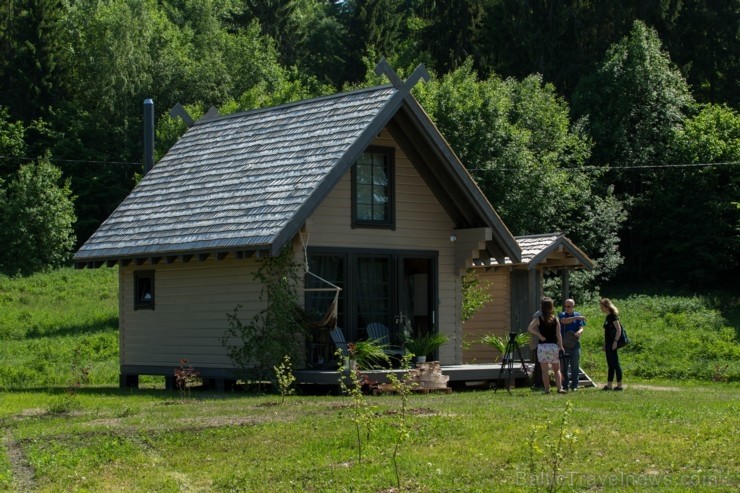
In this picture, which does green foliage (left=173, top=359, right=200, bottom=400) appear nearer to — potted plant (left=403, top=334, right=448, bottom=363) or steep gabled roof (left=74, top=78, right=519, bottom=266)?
steep gabled roof (left=74, top=78, right=519, bottom=266)

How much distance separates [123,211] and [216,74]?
1650 inches

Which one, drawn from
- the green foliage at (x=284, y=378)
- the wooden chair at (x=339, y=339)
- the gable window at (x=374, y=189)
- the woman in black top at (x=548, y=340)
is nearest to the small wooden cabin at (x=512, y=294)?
the gable window at (x=374, y=189)

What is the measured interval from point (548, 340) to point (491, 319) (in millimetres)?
7459

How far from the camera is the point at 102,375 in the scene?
1193 inches

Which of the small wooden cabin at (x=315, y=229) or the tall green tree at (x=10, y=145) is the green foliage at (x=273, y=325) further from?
the tall green tree at (x=10, y=145)

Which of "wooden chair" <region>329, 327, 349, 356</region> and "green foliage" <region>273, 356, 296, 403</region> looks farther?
"wooden chair" <region>329, 327, 349, 356</region>

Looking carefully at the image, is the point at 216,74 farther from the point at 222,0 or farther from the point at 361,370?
the point at 361,370

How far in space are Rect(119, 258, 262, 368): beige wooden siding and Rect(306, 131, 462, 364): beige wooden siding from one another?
5.54 feet

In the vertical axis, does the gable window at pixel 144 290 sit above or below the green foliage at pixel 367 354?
above

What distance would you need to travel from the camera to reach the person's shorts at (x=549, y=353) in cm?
2214

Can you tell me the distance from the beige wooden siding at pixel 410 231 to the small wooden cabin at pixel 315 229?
0.03 meters

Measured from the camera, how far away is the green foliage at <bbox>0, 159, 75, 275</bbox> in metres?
54.2

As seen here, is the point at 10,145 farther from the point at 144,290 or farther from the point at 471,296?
the point at 471,296

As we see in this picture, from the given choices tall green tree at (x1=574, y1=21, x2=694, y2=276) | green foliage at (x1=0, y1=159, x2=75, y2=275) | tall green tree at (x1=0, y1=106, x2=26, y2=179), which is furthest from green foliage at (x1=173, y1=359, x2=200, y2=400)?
tall green tree at (x1=0, y1=106, x2=26, y2=179)
